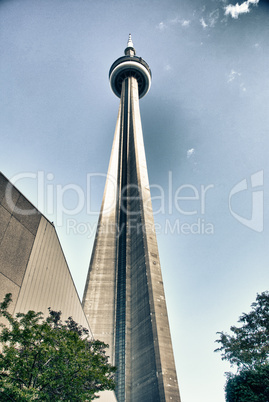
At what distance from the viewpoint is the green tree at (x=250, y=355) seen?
13.2 metres

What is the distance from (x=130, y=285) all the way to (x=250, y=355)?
1589 centimetres

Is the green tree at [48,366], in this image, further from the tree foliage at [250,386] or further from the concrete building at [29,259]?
the tree foliage at [250,386]

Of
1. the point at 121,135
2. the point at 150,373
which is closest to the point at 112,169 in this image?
the point at 121,135

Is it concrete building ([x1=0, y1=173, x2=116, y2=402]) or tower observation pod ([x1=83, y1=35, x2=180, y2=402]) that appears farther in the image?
tower observation pod ([x1=83, y1=35, x2=180, y2=402])

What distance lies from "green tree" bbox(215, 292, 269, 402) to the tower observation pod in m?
4.88

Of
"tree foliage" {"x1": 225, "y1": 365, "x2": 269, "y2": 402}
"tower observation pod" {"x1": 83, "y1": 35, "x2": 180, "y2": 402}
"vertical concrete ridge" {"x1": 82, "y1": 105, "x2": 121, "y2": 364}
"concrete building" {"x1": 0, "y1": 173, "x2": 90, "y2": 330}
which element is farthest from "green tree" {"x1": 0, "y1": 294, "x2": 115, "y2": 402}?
"vertical concrete ridge" {"x1": 82, "y1": 105, "x2": 121, "y2": 364}

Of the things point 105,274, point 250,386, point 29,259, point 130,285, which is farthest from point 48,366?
point 105,274

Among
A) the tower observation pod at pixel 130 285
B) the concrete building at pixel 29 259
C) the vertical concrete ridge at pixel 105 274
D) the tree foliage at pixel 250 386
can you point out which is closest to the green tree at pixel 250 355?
the tree foliage at pixel 250 386

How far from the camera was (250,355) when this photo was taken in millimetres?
15266

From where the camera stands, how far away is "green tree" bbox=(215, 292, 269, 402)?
13219 mm

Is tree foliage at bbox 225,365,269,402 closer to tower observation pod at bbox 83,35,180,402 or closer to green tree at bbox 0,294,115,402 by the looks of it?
tower observation pod at bbox 83,35,180,402

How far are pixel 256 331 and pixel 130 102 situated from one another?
45.5 meters

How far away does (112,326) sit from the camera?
27516 mm

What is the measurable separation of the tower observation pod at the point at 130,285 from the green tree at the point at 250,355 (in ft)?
16.0
